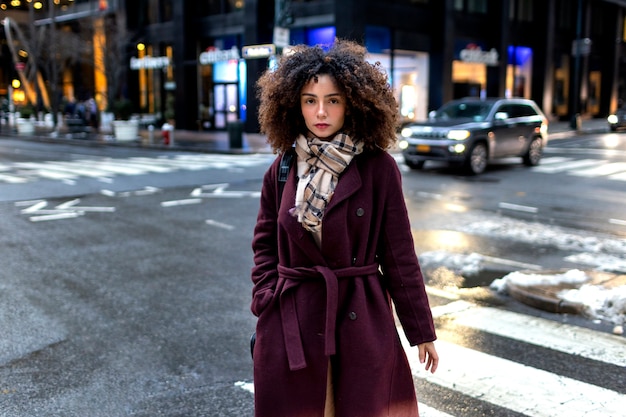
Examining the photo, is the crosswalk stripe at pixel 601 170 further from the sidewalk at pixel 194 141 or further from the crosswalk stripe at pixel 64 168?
the crosswalk stripe at pixel 64 168

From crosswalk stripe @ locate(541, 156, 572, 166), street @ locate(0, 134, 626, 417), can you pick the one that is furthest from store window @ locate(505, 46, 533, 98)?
street @ locate(0, 134, 626, 417)

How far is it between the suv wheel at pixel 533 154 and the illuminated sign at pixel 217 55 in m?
17.7

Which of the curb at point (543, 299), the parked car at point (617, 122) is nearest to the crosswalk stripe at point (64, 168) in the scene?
the curb at point (543, 299)

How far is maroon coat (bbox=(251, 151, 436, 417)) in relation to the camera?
2252 mm

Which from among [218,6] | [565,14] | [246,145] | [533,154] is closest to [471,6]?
[565,14]

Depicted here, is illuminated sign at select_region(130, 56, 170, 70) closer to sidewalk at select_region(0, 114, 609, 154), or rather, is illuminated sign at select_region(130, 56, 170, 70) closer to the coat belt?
sidewalk at select_region(0, 114, 609, 154)

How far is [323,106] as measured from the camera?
2328 millimetres

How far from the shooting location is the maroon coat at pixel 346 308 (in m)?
2.25

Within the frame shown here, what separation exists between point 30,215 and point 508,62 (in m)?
33.3

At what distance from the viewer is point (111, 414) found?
3686mm

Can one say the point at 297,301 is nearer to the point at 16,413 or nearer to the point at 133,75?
the point at 16,413

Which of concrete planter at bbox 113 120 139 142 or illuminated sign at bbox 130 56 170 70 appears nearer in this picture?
concrete planter at bbox 113 120 139 142

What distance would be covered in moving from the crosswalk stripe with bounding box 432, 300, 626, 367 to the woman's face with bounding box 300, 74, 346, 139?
322 cm

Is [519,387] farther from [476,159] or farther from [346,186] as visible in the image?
[476,159]
